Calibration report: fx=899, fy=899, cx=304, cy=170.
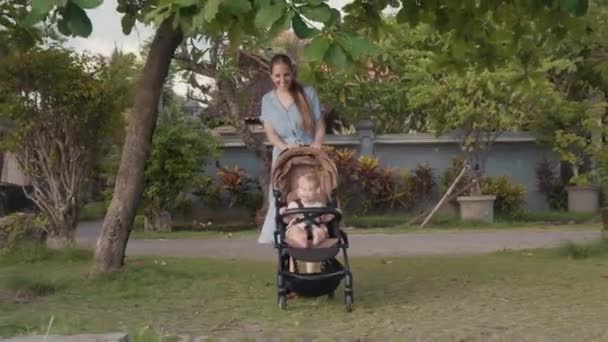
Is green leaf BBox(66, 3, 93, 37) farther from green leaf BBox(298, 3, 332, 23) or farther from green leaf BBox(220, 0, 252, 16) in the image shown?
green leaf BBox(298, 3, 332, 23)

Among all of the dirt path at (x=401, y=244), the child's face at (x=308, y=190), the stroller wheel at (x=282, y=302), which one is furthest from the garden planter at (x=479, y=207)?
the stroller wheel at (x=282, y=302)

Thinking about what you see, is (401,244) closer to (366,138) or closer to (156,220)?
(156,220)

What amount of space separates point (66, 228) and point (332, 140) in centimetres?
818

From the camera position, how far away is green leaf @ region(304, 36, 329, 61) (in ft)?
13.1

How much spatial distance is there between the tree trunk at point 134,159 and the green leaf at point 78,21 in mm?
3515

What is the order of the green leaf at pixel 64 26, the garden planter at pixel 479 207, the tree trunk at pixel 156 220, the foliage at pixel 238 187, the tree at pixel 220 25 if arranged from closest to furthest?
the tree at pixel 220 25, the green leaf at pixel 64 26, the tree trunk at pixel 156 220, the garden planter at pixel 479 207, the foliage at pixel 238 187

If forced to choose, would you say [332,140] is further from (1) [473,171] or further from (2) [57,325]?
(2) [57,325]

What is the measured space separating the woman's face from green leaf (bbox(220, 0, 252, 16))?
260 cm

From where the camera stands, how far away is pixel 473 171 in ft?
53.6

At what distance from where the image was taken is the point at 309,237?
611 cm

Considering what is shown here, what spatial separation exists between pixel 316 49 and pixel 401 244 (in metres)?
8.32

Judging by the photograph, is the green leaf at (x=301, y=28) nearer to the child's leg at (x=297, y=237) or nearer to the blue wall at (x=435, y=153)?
the child's leg at (x=297, y=237)

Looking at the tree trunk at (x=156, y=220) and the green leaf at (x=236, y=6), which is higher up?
the green leaf at (x=236, y=6)

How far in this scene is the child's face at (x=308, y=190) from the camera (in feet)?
20.8
